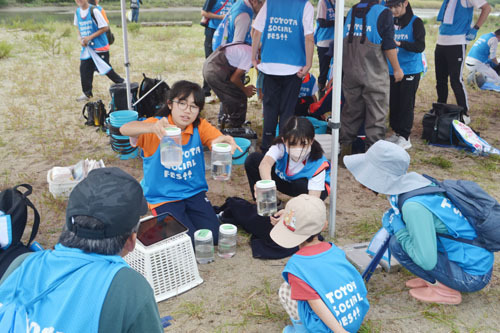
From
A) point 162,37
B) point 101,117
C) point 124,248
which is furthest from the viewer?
point 162,37

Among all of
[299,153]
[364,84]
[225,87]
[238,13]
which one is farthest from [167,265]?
[238,13]

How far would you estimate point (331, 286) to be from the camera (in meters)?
2.16

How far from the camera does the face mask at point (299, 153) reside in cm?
346

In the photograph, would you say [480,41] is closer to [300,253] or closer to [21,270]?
[300,253]

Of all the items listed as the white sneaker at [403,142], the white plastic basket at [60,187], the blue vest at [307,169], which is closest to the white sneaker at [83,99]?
the white plastic basket at [60,187]

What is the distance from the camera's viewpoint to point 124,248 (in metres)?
1.54

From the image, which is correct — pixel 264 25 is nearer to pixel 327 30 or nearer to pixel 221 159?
pixel 327 30

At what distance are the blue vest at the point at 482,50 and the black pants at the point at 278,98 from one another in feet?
11.3

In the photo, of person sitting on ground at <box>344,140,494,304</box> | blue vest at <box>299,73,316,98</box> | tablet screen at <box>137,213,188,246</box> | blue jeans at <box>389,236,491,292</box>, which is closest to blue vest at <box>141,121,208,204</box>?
tablet screen at <box>137,213,188,246</box>

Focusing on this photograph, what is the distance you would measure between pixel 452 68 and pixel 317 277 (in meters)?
4.92

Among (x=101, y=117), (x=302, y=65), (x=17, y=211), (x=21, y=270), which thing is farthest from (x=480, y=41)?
(x=21, y=270)

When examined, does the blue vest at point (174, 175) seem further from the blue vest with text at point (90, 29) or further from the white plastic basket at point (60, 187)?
the blue vest with text at point (90, 29)

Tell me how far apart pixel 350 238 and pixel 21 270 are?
274 cm

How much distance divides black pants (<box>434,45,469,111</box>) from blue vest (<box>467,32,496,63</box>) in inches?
29.9
